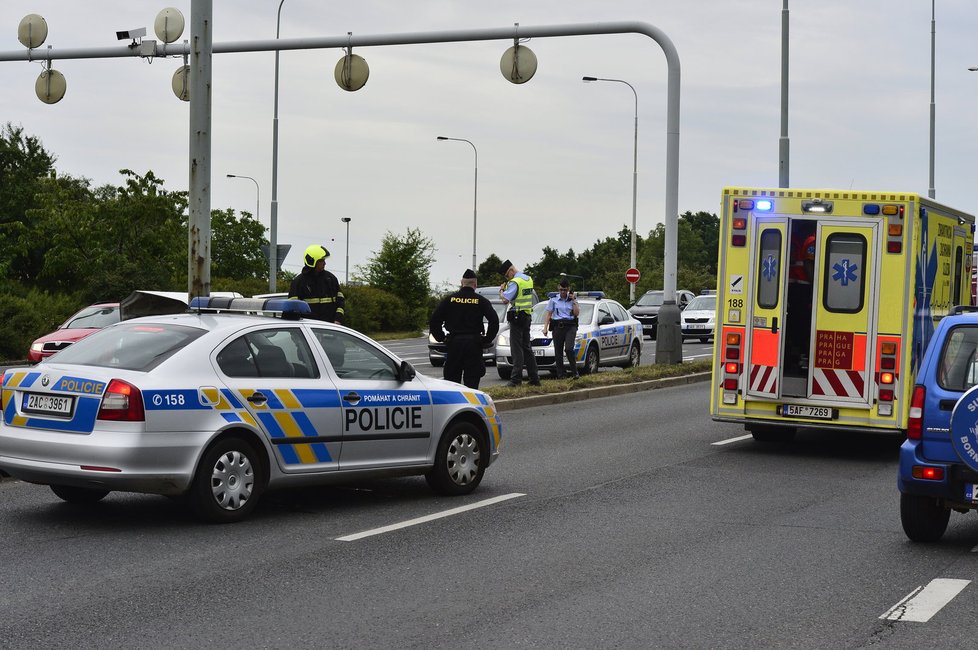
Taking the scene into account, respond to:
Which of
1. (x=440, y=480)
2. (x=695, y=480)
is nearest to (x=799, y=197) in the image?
(x=695, y=480)

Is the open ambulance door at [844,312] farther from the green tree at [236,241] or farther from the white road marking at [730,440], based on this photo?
the green tree at [236,241]

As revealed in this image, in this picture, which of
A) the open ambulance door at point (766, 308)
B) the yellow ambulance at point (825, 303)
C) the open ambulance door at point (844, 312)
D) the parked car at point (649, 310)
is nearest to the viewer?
the yellow ambulance at point (825, 303)

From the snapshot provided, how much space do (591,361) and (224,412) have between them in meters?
16.1

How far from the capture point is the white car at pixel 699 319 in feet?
138

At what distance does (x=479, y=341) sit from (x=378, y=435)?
5.43 m

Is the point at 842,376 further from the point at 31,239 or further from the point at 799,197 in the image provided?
the point at 31,239

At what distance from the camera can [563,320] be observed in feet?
70.8

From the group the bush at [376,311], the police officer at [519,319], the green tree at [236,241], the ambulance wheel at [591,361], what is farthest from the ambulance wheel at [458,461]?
the green tree at [236,241]

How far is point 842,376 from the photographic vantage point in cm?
1357

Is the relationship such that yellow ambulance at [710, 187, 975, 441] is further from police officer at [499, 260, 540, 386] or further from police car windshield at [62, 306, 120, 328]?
police car windshield at [62, 306, 120, 328]

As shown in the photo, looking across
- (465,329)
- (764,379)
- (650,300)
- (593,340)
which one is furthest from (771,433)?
(650,300)

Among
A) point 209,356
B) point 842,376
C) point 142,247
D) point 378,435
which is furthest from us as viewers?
point 142,247

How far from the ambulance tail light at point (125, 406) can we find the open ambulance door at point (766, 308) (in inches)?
297

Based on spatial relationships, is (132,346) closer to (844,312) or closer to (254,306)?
(254,306)
